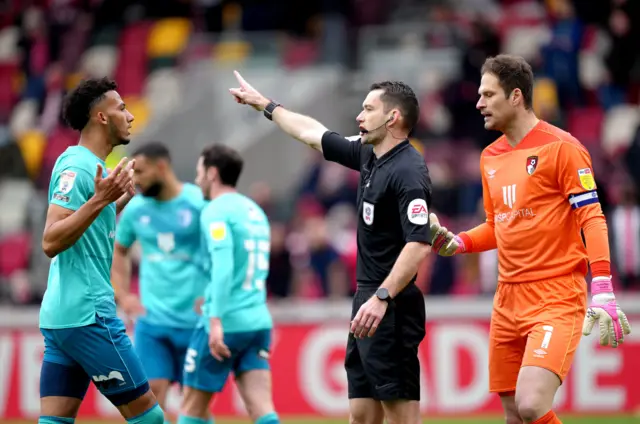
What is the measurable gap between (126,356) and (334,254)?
7.82 metres

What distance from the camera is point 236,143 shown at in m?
18.0

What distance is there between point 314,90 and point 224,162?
32.6ft

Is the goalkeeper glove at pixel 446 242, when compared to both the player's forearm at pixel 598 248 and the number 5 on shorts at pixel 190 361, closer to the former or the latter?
the player's forearm at pixel 598 248

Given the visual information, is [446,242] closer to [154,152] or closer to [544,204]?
[544,204]

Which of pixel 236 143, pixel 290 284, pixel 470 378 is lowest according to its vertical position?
pixel 470 378

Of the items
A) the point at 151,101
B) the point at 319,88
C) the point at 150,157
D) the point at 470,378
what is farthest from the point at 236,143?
the point at 150,157

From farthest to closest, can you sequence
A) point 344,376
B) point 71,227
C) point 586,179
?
point 344,376
point 586,179
point 71,227

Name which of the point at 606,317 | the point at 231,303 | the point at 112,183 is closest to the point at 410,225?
the point at 606,317

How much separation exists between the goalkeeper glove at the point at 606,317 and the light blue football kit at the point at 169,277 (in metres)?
3.77

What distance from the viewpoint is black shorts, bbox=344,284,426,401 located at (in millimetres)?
6625

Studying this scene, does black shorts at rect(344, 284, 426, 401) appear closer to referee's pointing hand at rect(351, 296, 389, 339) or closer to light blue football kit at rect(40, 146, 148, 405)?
referee's pointing hand at rect(351, 296, 389, 339)

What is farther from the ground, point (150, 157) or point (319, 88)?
point (319, 88)

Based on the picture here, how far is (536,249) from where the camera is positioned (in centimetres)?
679

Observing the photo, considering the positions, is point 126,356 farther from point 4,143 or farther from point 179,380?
point 4,143
